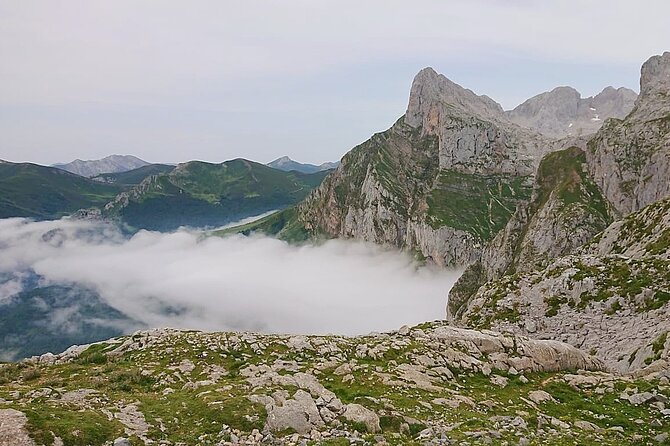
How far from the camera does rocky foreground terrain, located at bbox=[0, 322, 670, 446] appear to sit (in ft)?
63.3

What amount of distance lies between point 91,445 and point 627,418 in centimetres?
2659

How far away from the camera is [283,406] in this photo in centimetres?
2230

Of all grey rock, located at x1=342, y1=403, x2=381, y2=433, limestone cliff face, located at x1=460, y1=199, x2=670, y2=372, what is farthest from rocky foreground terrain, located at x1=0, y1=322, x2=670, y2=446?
limestone cliff face, located at x1=460, y1=199, x2=670, y2=372

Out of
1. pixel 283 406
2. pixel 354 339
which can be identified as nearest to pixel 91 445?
pixel 283 406

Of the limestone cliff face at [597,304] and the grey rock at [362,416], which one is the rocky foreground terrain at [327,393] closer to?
the grey rock at [362,416]

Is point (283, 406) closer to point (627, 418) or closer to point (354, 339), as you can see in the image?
point (354, 339)

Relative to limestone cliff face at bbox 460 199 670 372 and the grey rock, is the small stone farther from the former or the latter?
limestone cliff face at bbox 460 199 670 372

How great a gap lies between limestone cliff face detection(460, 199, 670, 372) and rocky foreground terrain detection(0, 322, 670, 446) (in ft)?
26.1

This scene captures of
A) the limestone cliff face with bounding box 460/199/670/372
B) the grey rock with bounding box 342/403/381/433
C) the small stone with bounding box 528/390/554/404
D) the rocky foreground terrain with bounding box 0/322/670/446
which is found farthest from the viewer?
the limestone cliff face with bounding box 460/199/670/372

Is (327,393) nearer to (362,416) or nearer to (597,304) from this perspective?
(362,416)

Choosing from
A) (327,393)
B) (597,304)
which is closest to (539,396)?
(327,393)

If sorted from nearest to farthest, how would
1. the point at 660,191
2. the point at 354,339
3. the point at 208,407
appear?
the point at 208,407
the point at 354,339
the point at 660,191

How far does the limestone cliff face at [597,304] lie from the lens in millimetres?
41562

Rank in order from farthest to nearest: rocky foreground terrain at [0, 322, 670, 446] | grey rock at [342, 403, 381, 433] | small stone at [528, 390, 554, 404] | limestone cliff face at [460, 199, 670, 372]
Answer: limestone cliff face at [460, 199, 670, 372]
small stone at [528, 390, 554, 404]
grey rock at [342, 403, 381, 433]
rocky foreground terrain at [0, 322, 670, 446]
